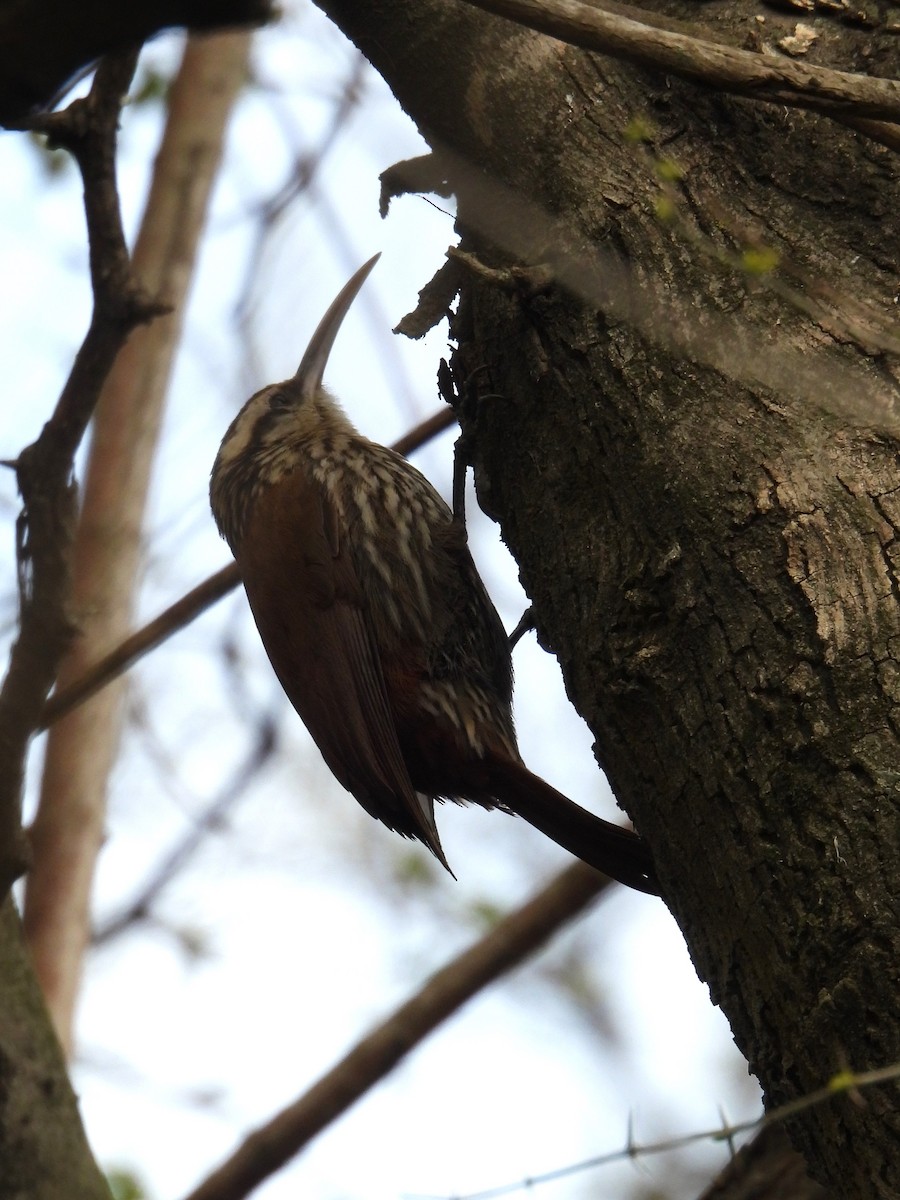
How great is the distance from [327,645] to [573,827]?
81cm

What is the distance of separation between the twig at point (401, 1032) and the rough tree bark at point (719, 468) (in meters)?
1.15

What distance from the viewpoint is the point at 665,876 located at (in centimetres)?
194

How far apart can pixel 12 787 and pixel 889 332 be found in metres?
1.55

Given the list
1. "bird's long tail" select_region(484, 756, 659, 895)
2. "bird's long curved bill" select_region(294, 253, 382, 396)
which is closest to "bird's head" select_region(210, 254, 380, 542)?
"bird's long curved bill" select_region(294, 253, 382, 396)

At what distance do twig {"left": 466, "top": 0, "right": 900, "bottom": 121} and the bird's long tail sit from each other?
3.76ft

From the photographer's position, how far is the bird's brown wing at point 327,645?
3.09 m

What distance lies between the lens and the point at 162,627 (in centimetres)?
306

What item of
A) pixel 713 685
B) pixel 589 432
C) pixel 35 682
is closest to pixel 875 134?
pixel 589 432

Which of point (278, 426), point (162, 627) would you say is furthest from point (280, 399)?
point (162, 627)

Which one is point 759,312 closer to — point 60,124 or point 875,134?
point 875,134

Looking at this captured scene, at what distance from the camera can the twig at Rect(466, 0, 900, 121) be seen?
1.75m

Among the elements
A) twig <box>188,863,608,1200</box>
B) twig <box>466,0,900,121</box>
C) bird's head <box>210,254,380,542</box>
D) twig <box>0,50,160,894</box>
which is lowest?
twig <box>188,863,608,1200</box>

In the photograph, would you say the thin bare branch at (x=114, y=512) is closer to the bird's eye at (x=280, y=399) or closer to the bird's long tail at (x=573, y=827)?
the bird's eye at (x=280, y=399)

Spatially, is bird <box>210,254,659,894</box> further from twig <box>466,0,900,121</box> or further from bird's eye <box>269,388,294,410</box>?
twig <box>466,0,900,121</box>
